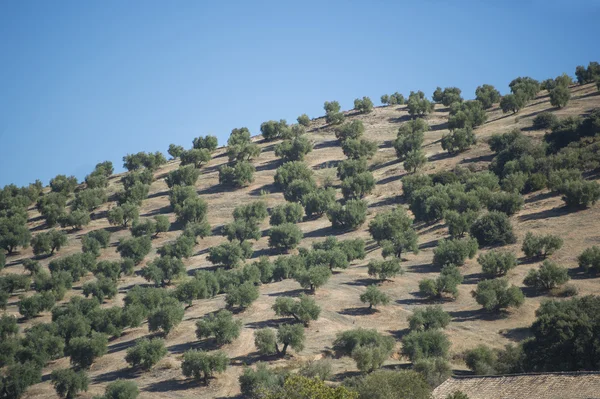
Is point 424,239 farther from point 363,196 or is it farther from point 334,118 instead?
point 334,118

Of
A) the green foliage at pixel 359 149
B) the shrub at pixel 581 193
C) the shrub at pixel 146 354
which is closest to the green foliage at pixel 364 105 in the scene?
the green foliage at pixel 359 149

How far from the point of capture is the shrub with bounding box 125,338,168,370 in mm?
56375

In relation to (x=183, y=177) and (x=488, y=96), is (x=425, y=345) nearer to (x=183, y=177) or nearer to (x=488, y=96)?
(x=183, y=177)

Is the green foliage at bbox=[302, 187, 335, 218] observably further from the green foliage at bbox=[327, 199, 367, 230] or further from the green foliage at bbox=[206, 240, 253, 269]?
the green foliage at bbox=[206, 240, 253, 269]

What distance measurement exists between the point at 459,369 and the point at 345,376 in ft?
29.7

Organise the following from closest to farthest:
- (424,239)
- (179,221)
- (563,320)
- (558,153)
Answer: (563,320), (424,239), (558,153), (179,221)

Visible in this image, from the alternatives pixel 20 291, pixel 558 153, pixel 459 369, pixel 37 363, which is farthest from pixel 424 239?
pixel 20 291

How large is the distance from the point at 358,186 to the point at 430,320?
192ft

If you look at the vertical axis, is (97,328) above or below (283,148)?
below

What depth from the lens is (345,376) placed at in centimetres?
4962

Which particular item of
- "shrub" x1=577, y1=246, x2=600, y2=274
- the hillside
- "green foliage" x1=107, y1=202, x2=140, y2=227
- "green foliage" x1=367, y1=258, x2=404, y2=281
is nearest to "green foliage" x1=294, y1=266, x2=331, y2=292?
the hillside

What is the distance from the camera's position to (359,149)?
13475 centimetres

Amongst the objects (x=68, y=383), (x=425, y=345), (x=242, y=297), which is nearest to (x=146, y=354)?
(x=68, y=383)

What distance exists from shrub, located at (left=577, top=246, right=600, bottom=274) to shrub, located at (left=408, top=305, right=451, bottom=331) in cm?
1727
